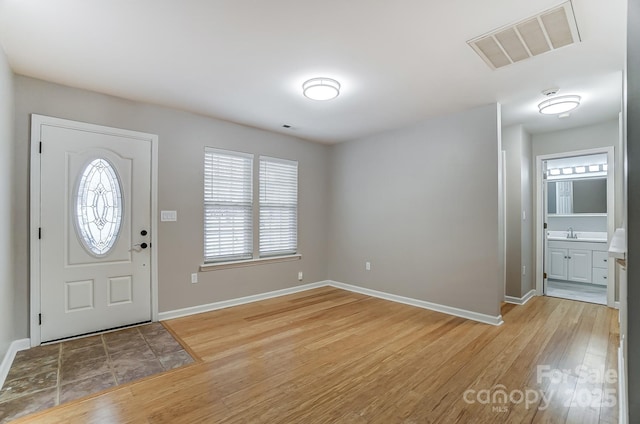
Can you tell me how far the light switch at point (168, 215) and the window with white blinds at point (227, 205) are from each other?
1.31 ft

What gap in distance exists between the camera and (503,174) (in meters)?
4.66

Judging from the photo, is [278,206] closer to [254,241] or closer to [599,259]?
[254,241]

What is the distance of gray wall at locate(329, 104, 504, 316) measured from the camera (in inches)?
147

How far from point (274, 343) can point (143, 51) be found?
115 inches

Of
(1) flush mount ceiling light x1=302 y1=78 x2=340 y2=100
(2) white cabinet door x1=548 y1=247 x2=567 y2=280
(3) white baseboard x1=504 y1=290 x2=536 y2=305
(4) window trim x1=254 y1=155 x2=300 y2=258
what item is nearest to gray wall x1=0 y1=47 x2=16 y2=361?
(1) flush mount ceiling light x1=302 y1=78 x2=340 y2=100

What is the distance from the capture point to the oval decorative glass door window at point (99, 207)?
325 centimetres

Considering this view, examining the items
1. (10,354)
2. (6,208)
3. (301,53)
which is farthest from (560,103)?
(10,354)

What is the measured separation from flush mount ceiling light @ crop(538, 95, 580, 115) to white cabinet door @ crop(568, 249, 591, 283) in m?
3.24

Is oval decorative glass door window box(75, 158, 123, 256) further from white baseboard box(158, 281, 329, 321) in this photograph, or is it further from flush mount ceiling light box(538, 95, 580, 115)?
flush mount ceiling light box(538, 95, 580, 115)

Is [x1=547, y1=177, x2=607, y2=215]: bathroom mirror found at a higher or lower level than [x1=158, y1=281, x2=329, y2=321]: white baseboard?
higher

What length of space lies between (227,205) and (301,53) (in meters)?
2.52

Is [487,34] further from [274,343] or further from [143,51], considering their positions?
[274,343]

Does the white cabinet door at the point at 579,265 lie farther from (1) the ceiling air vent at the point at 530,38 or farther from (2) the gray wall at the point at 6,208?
(2) the gray wall at the point at 6,208

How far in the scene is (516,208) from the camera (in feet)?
15.1
